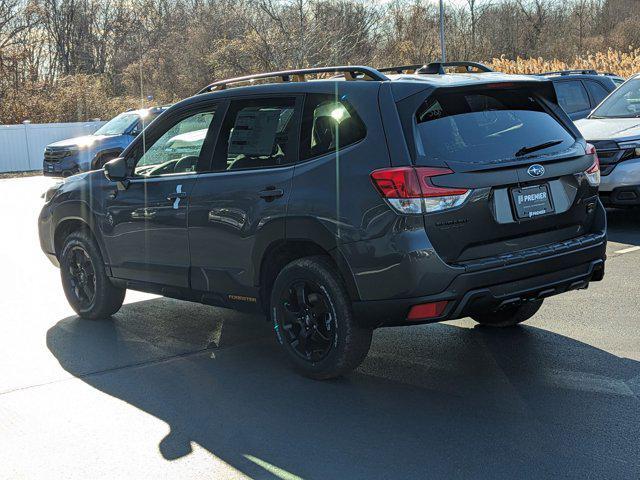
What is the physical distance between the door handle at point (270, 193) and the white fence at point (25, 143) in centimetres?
2826

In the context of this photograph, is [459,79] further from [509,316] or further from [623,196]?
[623,196]

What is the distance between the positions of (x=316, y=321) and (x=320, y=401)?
1.66 ft

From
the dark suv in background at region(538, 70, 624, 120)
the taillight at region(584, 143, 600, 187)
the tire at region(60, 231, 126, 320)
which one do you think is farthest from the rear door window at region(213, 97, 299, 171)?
the dark suv in background at region(538, 70, 624, 120)

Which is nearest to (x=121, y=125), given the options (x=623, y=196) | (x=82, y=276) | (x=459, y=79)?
(x=623, y=196)

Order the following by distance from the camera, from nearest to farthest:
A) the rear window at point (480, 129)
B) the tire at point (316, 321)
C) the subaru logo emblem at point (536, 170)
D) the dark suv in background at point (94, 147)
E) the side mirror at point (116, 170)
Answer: the rear window at point (480, 129) < the subaru logo emblem at point (536, 170) < the tire at point (316, 321) < the side mirror at point (116, 170) < the dark suv in background at point (94, 147)

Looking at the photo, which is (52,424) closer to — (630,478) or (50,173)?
(630,478)

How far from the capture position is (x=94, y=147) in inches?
817

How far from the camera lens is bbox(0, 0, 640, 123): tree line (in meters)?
36.2

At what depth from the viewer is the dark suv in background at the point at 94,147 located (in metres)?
20.0

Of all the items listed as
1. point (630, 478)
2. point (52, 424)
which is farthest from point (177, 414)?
point (630, 478)

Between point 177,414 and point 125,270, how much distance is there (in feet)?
6.51

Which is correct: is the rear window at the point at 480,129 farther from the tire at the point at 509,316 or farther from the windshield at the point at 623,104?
the windshield at the point at 623,104

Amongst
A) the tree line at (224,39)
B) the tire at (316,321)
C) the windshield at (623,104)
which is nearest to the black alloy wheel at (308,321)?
the tire at (316,321)

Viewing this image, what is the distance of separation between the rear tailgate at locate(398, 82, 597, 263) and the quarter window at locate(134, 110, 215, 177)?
1762 millimetres
